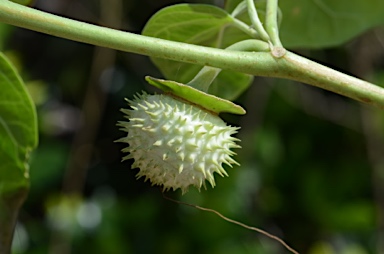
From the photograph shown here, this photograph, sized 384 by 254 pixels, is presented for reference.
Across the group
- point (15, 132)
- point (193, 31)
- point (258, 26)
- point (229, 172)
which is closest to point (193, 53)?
point (258, 26)

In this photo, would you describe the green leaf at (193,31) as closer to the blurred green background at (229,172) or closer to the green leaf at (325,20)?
the green leaf at (325,20)

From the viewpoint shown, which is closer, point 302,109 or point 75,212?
point 75,212

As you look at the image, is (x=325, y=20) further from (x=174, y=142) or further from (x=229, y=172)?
(x=229, y=172)

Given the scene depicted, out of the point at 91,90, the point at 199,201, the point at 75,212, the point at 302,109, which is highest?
the point at 302,109

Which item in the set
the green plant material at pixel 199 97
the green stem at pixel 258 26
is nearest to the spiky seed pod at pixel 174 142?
the green plant material at pixel 199 97

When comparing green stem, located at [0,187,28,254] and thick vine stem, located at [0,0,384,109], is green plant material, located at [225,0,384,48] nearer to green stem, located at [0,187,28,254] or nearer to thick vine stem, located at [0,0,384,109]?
thick vine stem, located at [0,0,384,109]

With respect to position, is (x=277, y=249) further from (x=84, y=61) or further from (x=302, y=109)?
(x=84, y=61)

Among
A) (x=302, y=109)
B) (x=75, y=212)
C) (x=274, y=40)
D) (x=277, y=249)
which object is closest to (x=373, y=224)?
(x=277, y=249)
